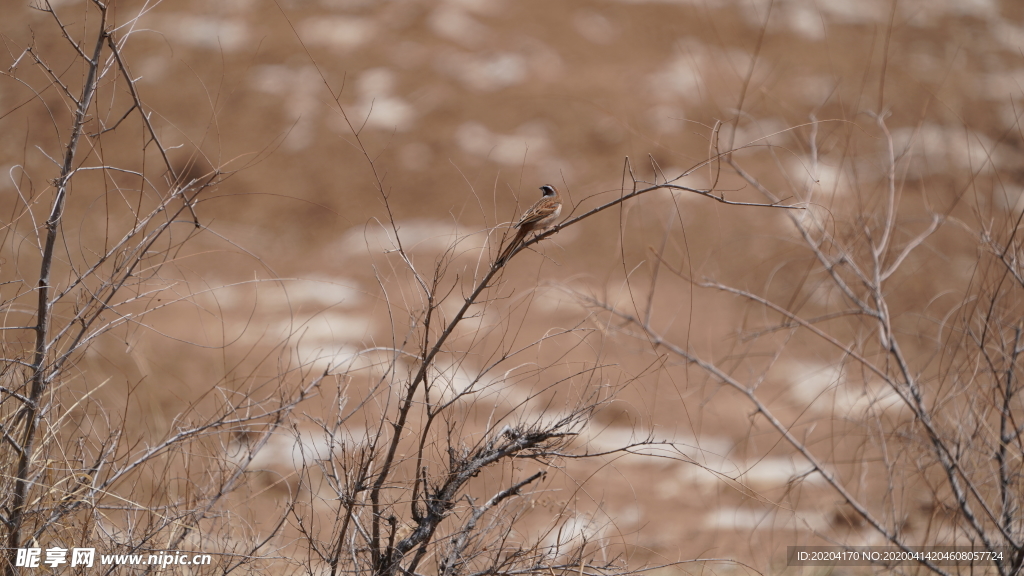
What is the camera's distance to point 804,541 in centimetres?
660

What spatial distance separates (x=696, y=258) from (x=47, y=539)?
924 cm

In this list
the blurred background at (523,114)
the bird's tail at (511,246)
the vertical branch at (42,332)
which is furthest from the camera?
the blurred background at (523,114)

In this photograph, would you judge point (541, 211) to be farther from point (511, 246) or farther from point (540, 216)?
point (511, 246)

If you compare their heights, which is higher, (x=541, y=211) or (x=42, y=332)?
(x=541, y=211)

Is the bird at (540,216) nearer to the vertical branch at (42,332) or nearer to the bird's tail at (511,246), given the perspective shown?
the bird's tail at (511,246)

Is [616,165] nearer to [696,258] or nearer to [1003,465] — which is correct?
[696,258]

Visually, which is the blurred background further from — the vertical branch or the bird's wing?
the vertical branch

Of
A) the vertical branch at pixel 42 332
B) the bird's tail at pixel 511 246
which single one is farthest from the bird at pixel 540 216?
the vertical branch at pixel 42 332

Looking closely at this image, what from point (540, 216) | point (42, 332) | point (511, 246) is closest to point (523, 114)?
point (540, 216)

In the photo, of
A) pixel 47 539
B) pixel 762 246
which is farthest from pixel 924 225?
pixel 47 539

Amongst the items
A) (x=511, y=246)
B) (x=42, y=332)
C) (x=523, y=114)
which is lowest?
(x=42, y=332)

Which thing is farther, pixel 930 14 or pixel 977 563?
pixel 930 14

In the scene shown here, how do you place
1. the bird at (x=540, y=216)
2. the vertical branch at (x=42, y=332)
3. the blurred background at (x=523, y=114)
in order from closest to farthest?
the vertical branch at (x=42, y=332), the bird at (x=540, y=216), the blurred background at (x=523, y=114)

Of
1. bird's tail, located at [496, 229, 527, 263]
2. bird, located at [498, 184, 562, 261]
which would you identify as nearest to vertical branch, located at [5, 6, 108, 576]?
bird's tail, located at [496, 229, 527, 263]
